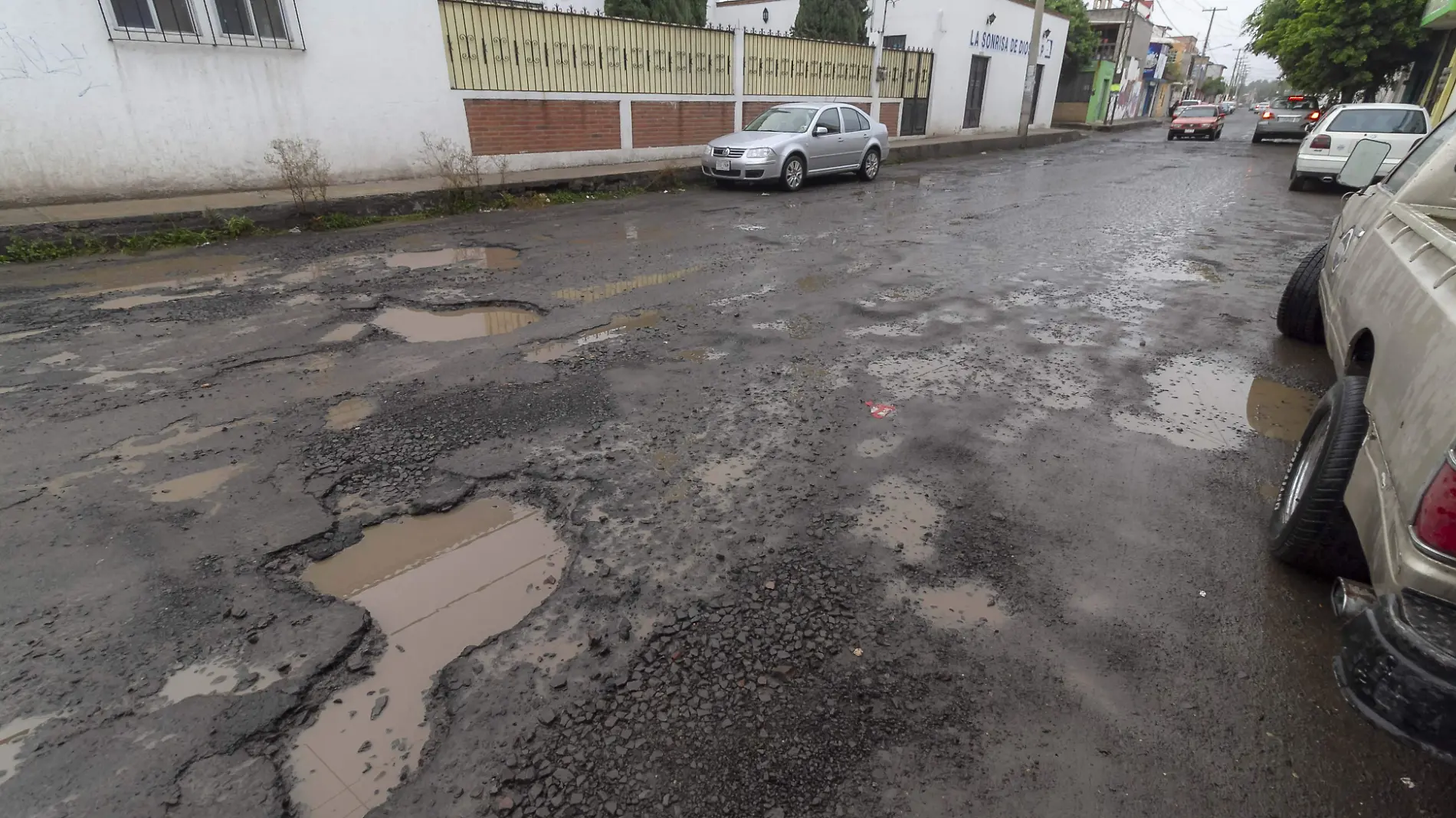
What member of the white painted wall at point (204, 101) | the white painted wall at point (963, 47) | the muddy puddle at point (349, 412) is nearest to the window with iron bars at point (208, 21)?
the white painted wall at point (204, 101)

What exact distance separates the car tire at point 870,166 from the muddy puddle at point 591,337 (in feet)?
34.6

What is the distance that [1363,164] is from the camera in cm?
439

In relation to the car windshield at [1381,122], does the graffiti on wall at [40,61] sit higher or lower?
higher

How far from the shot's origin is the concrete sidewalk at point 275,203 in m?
7.90

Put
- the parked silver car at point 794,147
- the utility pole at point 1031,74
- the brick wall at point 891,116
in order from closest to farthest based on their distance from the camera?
the parked silver car at point 794,147 → the brick wall at point 891,116 → the utility pole at point 1031,74

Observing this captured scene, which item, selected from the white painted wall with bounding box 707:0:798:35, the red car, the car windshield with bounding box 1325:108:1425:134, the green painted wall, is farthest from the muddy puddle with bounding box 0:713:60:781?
the green painted wall

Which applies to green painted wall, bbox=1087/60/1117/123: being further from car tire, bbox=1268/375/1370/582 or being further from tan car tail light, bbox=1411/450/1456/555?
tan car tail light, bbox=1411/450/1456/555

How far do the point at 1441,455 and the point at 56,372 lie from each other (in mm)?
6711

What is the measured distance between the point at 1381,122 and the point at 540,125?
15548 millimetres

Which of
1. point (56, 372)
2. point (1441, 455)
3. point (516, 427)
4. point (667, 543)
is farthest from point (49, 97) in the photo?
point (1441, 455)

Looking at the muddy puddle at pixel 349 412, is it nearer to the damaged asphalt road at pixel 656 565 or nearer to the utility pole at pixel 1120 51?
the damaged asphalt road at pixel 656 565

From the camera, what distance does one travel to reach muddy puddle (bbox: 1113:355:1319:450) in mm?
4125

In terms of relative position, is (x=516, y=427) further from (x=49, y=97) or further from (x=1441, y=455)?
(x=49, y=97)

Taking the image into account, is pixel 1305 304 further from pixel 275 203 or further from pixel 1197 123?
pixel 1197 123
